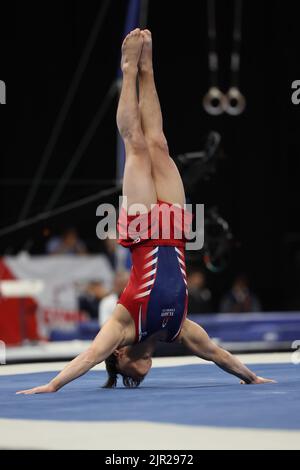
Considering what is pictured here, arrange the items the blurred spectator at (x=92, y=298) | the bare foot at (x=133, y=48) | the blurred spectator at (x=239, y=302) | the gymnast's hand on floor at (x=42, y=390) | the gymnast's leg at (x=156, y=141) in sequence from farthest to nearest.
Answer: the blurred spectator at (x=239, y=302), the blurred spectator at (x=92, y=298), the bare foot at (x=133, y=48), the gymnast's leg at (x=156, y=141), the gymnast's hand on floor at (x=42, y=390)

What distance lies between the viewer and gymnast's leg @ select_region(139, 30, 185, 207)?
5898 mm

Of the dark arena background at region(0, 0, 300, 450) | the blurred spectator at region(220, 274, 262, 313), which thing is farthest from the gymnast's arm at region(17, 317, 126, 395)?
the blurred spectator at region(220, 274, 262, 313)

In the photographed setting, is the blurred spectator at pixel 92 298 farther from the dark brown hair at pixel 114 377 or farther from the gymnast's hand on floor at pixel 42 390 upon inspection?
the gymnast's hand on floor at pixel 42 390

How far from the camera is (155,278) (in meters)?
5.65

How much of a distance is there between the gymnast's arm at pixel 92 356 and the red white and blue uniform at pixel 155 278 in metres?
0.17

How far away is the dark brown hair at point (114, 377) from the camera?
576 cm

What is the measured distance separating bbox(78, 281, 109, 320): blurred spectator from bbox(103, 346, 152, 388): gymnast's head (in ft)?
24.7

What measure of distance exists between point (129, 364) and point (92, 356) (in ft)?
1.64

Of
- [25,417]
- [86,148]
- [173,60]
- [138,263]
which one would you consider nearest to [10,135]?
[86,148]

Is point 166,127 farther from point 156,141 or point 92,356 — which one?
point 92,356

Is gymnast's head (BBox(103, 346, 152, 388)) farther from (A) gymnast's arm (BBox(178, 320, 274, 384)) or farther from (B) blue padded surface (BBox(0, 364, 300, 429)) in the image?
(A) gymnast's arm (BBox(178, 320, 274, 384))

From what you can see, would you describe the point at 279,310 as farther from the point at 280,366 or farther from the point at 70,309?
the point at 280,366

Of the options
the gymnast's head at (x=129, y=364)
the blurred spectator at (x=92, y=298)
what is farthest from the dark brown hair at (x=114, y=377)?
the blurred spectator at (x=92, y=298)

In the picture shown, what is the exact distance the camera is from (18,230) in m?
11.5
